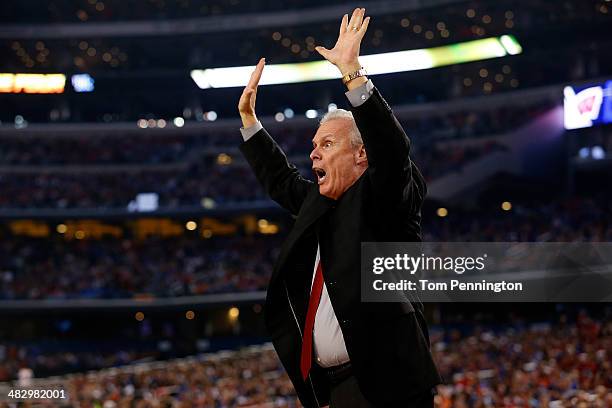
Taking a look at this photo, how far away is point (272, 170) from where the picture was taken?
11.6ft

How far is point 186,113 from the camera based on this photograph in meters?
41.8

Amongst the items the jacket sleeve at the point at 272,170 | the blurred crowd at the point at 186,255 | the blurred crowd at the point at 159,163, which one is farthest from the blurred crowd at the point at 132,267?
the jacket sleeve at the point at 272,170

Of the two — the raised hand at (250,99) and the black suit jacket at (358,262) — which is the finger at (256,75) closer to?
the raised hand at (250,99)

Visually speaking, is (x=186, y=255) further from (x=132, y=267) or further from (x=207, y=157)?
(x=207, y=157)

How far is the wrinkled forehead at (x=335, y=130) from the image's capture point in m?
3.02

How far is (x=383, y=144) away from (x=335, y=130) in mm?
364

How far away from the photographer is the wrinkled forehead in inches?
119

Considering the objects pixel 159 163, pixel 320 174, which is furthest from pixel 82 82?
pixel 320 174

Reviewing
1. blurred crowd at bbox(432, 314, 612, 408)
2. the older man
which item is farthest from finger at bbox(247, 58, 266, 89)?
blurred crowd at bbox(432, 314, 612, 408)

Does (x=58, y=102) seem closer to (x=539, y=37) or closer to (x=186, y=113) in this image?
(x=186, y=113)

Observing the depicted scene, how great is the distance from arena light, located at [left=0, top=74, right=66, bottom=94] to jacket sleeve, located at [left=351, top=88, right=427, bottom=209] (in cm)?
3998

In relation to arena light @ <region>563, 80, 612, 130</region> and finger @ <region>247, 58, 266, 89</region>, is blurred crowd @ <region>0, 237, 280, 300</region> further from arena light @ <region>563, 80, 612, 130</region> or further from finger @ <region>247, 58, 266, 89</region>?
finger @ <region>247, 58, 266, 89</region>

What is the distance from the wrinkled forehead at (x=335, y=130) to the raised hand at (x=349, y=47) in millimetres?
241

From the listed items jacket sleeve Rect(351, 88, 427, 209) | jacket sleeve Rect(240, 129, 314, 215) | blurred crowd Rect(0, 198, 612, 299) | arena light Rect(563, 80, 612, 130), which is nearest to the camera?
jacket sleeve Rect(351, 88, 427, 209)
